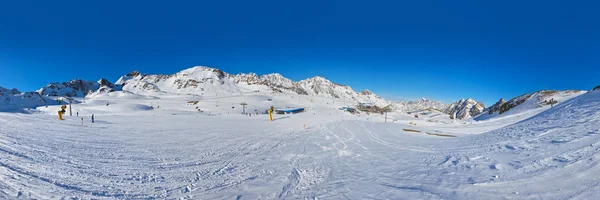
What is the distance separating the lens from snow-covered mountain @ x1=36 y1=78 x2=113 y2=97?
16175 cm

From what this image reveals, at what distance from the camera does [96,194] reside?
5469 mm

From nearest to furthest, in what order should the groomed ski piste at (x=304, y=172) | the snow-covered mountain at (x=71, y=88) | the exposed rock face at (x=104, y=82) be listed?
the groomed ski piste at (x=304, y=172) < the snow-covered mountain at (x=71, y=88) < the exposed rock face at (x=104, y=82)

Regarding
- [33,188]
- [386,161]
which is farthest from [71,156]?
[386,161]

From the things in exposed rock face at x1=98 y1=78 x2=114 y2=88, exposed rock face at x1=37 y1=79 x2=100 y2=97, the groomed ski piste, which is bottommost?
the groomed ski piste

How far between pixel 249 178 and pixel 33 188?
179 inches

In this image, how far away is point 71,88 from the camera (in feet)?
575

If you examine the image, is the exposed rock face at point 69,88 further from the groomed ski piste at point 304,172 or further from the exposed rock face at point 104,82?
the groomed ski piste at point 304,172

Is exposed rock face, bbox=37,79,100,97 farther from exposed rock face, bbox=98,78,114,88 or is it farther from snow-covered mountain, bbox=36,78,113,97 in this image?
exposed rock face, bbox=98,78,114,88

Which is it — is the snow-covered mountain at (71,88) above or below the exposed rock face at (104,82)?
below

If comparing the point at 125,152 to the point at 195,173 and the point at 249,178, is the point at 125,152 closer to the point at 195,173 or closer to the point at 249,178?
the point at 195,173

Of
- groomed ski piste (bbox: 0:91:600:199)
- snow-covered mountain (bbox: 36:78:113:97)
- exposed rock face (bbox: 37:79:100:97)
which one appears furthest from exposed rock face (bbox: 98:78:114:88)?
groomed ski piste (bbox: 0:91:600:199)

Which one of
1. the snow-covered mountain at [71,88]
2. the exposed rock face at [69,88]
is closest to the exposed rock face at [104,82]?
the snow-covered mountain at [71,88]

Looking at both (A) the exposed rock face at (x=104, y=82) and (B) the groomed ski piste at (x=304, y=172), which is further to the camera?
(A) the exposed rock face at (x=104, y=82)

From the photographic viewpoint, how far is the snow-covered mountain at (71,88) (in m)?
162
